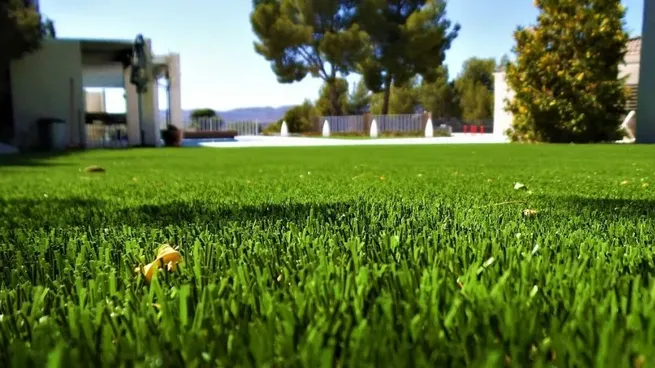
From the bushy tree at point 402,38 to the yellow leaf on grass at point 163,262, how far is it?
36926 mm

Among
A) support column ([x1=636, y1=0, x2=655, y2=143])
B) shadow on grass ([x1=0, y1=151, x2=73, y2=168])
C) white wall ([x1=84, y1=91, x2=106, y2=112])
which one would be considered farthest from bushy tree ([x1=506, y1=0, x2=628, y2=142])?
white wall ([x1=84, y1=91, x2=106, y2=112])

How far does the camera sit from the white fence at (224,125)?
132ft

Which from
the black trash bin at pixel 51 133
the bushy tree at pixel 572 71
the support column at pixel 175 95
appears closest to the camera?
the black trash bin at pixel 51 133

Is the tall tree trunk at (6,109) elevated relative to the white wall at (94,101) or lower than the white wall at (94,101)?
lower

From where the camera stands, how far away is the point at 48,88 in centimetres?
1730

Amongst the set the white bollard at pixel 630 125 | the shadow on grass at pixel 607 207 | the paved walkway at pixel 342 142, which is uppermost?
the white bollard at pixel 630 125

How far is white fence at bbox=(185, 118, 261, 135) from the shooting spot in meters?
40.1

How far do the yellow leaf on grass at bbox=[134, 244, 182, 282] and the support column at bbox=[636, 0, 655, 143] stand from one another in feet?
69.0

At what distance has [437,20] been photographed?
38.0 metres

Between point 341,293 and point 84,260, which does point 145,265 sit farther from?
point 341,293

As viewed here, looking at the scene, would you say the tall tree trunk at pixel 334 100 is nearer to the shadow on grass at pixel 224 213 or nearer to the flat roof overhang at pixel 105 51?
the flat roof overhang at pixel 105 51

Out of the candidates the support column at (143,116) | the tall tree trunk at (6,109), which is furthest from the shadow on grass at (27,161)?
the support column at (143,116)

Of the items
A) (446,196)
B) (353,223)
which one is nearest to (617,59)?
(446,196)

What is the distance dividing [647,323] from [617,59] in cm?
2017
